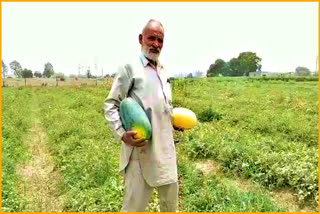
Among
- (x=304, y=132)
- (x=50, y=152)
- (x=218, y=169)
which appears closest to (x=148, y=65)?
(x=218, y=169)

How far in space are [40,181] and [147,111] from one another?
385 cm

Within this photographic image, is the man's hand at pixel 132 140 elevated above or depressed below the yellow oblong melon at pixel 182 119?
below

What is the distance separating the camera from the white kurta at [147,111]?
8.82ft

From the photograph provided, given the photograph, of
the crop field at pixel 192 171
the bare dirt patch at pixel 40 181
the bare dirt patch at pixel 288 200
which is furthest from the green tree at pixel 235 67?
the bare dirt patch at pixel 288 200

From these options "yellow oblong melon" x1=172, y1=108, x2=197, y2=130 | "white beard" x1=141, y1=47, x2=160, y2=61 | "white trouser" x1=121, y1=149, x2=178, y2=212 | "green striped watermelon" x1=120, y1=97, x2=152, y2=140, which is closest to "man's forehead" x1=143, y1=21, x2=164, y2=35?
"white beard" x1=141, y1=47, x2=160, y2=61

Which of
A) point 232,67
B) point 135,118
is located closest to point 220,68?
point 232,67

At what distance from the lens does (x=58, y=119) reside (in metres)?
11.3

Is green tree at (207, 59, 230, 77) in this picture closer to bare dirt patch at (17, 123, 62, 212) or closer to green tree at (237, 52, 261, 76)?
green tree at (237, 52, 261, 76)

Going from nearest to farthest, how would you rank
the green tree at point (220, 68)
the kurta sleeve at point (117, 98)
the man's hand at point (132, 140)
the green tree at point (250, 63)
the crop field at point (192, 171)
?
the man's hand at point (132, 140) → the kurta sleeve at point (117, 98) → the crop field at point (192, 171) → the green tree at point (250, 63) → the green tree at point (220, 68)

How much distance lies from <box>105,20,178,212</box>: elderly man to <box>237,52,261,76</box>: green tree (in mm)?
74757

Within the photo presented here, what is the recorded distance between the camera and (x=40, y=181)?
593 cm

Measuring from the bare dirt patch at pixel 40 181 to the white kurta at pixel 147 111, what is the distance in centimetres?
245

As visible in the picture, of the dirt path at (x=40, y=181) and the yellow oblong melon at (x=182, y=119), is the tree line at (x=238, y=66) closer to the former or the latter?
the dirt path at (x=40, y=181)

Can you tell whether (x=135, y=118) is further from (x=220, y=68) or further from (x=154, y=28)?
(x=220, y=68)
